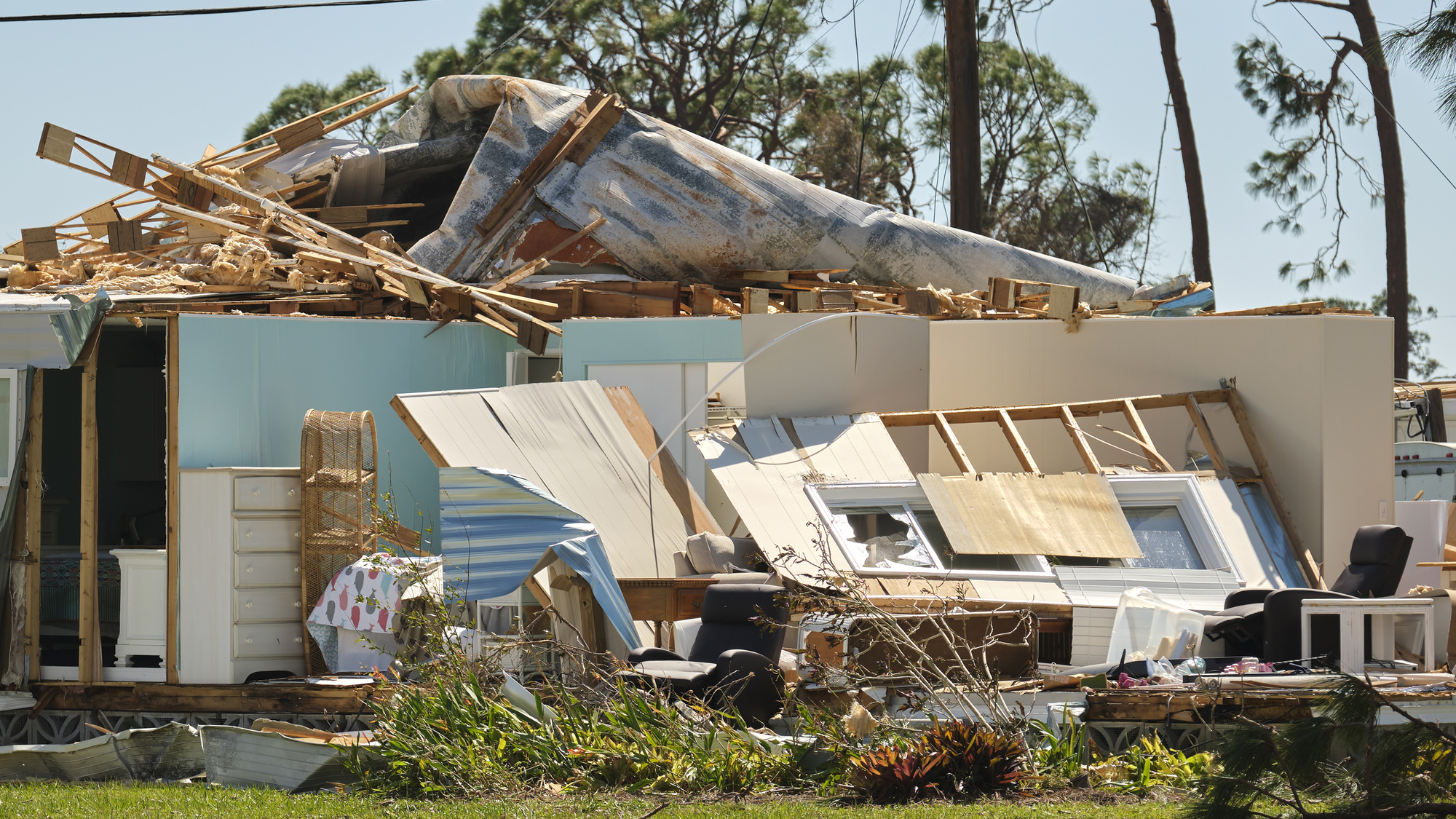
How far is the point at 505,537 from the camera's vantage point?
Answer: 8453mm

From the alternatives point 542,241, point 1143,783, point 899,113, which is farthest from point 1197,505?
point 899,113

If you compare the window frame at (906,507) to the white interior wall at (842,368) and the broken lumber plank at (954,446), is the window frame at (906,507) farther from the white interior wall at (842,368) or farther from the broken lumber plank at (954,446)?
the white interior wall at (842,368)

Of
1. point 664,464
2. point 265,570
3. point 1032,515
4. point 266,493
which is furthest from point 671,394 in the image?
point 265,570

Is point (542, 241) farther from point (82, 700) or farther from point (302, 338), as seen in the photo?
point (82, 700)

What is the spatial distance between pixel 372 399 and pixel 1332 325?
7986 millimetres

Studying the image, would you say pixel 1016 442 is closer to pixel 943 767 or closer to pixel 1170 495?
pixel 1170 495

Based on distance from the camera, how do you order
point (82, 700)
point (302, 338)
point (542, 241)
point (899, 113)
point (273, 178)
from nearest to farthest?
point (82, 700)
point (302, 338)
point (542, 241)
point (273, 178)
point (899, 113)

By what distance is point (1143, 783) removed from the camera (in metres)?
6.80

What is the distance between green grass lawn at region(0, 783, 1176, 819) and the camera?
6.20m

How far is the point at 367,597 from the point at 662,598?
207 centimetres

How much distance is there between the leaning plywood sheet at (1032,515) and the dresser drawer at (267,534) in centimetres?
470

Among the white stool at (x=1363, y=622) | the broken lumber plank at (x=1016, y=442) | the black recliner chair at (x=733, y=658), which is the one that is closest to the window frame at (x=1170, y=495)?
the broken lumber plank at (x=1016, y=442)

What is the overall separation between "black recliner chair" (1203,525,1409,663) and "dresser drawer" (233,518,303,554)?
19.9 feet

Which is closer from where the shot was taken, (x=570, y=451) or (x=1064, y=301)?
(x=570, y=451)
